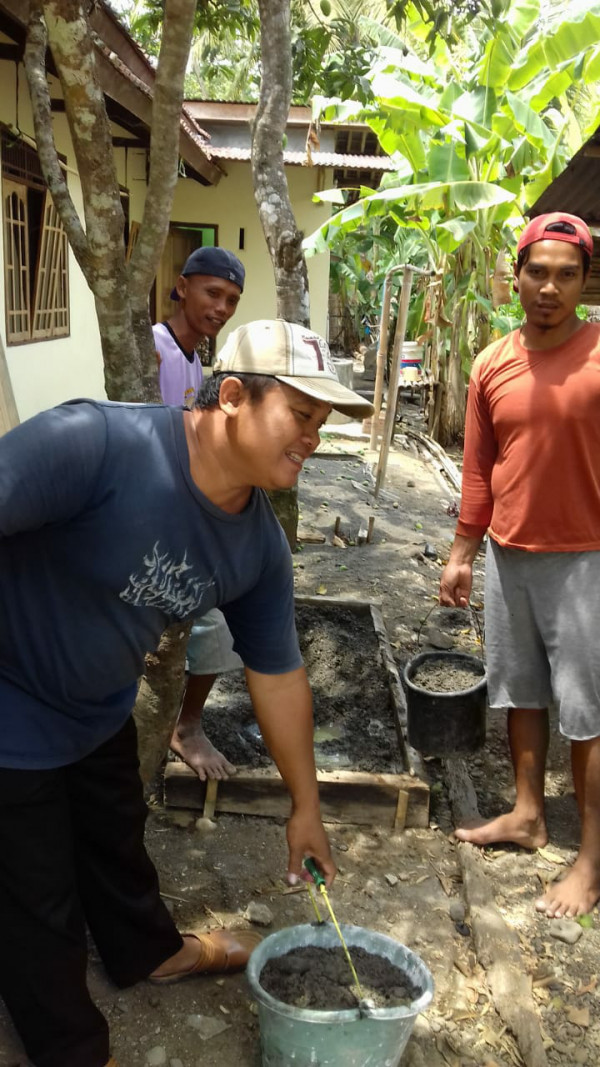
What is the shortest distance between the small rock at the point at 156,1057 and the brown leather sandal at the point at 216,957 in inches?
7.8

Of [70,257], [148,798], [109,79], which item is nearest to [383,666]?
[148,798]

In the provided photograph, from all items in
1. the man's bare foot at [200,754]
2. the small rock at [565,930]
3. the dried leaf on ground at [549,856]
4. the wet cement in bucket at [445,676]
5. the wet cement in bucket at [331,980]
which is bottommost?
the small rock at [565,930]

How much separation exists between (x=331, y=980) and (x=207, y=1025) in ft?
1.65

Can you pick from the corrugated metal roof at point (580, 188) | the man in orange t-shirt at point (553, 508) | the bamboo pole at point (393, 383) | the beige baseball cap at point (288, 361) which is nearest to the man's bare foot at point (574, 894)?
the man in orange t-shirt at point (553, 508)

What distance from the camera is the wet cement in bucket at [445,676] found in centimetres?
361

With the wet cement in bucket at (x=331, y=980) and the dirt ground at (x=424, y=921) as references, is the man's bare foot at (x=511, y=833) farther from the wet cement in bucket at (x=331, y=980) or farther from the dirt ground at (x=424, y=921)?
the wet cement in bucket at (x=331, y=980)

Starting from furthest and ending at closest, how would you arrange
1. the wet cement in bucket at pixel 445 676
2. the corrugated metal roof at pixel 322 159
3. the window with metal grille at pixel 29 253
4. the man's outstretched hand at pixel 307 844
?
the corrugated metal roof at pixel 322 159
the window with metal grille at pixel 29 253
the wet cement in bucket at pixel 445 676
the man's outstretched hand at pixel 307 844

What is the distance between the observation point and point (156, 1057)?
2.22 metres

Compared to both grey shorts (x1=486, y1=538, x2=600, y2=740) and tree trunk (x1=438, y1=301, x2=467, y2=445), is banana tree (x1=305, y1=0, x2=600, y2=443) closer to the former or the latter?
tree trunk (x1=438, y1=301, x2=467, y2=445)

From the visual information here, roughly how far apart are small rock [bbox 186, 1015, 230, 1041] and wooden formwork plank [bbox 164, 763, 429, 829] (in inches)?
36.4

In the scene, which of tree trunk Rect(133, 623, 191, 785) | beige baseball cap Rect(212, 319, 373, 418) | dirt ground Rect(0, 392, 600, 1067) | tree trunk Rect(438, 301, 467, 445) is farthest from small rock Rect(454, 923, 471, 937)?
tree trunk Rect(438, 301, 467, 445)

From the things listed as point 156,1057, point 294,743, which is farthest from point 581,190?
point 156,1057

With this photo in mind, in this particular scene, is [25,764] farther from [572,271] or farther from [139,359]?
[572,271]

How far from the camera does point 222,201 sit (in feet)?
40.9
